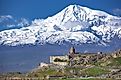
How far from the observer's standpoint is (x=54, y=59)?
81.9 m

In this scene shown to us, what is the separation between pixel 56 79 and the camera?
64062 mm

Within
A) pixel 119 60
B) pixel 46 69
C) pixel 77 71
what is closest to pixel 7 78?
pixel 46 69

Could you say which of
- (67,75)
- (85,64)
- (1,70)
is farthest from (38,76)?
(1,70)

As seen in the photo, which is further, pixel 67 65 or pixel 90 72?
pixel 67 65

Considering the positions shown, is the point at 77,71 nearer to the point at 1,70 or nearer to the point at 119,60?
the point at 119,60

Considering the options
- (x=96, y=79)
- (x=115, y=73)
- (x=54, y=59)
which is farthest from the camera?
(x=54, y=59)

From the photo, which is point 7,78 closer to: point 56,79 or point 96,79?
point 56,79

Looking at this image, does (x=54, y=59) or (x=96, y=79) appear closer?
(x=96, y=79)

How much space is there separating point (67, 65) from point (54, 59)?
267 inches

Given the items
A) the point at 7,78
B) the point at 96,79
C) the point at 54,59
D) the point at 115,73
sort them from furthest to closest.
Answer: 1. the point at 54,59
2. the point at 7,78
3. the point at 115,73
4. the point at 96,79

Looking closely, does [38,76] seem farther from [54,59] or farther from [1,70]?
[1,70]

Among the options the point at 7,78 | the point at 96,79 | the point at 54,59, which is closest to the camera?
the point at 96,79

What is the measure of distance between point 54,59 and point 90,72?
15039mm

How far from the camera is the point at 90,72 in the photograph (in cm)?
6762
